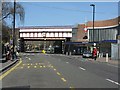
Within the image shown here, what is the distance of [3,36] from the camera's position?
229 ft

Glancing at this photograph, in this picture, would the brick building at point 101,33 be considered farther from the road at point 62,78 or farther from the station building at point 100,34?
the road at point 62,78

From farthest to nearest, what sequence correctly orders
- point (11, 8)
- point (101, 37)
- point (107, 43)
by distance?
point (101, 37)
point (107, 43)
point (11, 8)

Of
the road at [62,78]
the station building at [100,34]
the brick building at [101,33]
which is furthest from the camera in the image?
the brick building at [101,33]

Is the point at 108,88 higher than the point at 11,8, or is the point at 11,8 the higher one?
the point at 11,8

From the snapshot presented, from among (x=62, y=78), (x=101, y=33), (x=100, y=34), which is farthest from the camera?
(x=100, y=34)

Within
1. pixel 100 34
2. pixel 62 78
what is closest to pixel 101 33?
pixel 100 34

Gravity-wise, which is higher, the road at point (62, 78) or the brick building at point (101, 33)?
the brick building at point (101, 33)

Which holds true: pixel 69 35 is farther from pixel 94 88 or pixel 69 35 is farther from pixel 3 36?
pixel 94 88

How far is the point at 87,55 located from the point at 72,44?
41.9m

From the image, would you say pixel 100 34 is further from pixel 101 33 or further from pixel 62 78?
pixel 62 78

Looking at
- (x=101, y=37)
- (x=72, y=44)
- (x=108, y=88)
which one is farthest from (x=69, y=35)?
(x=108, y=88)

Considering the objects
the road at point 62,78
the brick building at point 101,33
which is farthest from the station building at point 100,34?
the road at point 62,78

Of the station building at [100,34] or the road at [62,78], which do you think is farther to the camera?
the station building at [100,34]

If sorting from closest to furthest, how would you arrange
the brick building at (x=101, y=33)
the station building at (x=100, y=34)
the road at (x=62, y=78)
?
the road at (x=62, y=78)
the station building at (x=100, y=34)
the brick building at (x=101, y=33)
